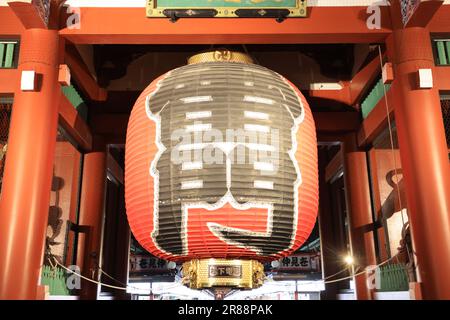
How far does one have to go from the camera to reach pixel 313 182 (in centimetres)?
281

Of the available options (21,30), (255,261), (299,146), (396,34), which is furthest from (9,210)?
(396,34)

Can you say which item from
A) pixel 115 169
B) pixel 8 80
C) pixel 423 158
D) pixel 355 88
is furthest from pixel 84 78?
pixel 423 158

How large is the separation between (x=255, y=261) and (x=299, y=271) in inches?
227

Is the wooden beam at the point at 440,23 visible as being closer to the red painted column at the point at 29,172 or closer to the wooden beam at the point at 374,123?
the wooden beam at the point at 374,123

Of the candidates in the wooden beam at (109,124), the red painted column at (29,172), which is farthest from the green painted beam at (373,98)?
the red painted column at (29,172)

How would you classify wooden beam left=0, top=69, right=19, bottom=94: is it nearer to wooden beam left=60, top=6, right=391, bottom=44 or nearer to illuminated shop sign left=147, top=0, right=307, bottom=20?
wooden beam left=60, top=6, right=391, bottom=44

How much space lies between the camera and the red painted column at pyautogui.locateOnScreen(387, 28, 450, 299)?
333 cm

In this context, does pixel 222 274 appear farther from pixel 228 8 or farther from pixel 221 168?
pixel 228 8

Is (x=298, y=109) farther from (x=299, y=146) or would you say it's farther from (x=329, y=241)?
(x=329, y=241)

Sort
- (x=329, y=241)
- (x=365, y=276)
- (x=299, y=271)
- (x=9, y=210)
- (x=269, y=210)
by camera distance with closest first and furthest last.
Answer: (x=269, y=210) < (x=9, y=210) < (x=365, y=276) < (x=329, y=241) < (x=299, y=271)

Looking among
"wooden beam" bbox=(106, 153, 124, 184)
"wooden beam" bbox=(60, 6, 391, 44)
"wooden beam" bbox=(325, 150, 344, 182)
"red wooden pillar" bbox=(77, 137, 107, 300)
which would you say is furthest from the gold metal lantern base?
"wooden beam" bbox=(106, 153, 124, 184)

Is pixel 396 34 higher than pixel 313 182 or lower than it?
higher

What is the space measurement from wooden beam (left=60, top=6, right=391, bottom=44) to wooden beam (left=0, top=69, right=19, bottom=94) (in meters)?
0.57

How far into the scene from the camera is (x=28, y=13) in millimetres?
3701
